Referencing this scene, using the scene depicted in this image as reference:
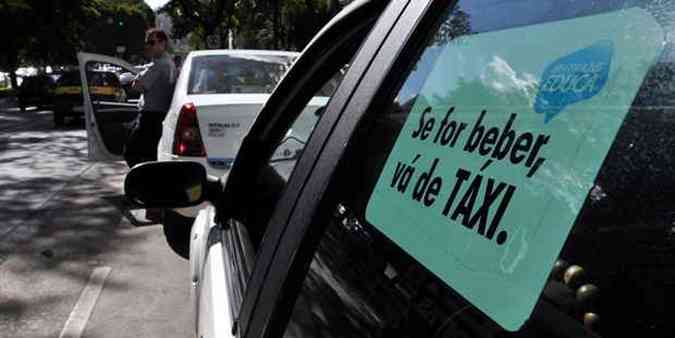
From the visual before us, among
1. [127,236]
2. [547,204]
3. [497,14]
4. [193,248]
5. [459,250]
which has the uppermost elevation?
[497,14]

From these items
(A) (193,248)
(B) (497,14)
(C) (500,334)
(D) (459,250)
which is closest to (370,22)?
(B) (497,14)

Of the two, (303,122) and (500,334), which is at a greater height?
(303,122)

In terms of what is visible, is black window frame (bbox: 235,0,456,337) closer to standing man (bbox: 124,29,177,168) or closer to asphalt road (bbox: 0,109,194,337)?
asphalt road (bbox: 0,109,194,337)

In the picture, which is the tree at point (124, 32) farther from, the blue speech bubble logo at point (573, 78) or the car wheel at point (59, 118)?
the blue speech bubble logo at point (573, 78)

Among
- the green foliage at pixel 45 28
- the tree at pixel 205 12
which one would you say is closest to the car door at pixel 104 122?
the tree at pixel 205 12

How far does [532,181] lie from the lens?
800mm

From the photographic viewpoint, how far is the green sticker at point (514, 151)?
764mm

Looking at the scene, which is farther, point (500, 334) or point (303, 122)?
point (303, 122)

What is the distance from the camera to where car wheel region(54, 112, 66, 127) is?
19844 millimetres

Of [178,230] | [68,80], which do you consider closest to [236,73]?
[178,230]

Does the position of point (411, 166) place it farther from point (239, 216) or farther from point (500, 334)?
point (239, 216)

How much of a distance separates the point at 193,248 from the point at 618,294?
2.12 meters

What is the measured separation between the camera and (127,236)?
6.07 metres

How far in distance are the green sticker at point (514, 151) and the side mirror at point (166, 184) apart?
129 centimetres
